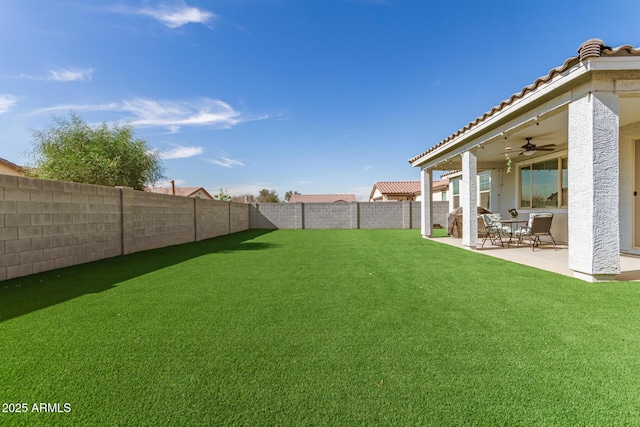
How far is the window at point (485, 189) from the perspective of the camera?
38.3 ft

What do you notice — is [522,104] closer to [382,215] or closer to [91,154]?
[382,215]

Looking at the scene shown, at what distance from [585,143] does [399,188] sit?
24583 millimetres

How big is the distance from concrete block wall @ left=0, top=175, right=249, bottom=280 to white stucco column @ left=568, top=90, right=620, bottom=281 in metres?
9.46

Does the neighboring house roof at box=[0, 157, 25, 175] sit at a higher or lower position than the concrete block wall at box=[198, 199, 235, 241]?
higher

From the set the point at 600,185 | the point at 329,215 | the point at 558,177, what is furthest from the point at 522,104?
the point at 329,215

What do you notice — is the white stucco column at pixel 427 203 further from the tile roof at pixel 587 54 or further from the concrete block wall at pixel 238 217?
the concrete block wall at pixel 238 217

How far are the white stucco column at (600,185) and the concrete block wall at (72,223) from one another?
946 cm

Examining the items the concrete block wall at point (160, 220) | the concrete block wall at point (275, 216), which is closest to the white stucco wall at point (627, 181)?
the concrete block wall at point (160, 220)

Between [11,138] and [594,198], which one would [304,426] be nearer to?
[594,198]

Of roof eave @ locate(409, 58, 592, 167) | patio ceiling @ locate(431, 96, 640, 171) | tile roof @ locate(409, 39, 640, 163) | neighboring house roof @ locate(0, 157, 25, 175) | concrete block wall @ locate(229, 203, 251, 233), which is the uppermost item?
neighboring house roof @ locate(0, 157, 25, 175)

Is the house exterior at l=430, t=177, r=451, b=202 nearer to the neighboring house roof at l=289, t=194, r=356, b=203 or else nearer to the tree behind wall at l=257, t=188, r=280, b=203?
the neighboring house roof at l=289, t=194, r=356, b=203

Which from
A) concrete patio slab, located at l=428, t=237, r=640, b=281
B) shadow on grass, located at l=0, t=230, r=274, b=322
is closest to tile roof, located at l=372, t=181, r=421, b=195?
concrete patio slab, located at l=428, t=237, r=640, b=281

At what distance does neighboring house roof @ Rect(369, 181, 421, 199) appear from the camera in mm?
27172

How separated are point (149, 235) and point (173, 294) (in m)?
5.85
